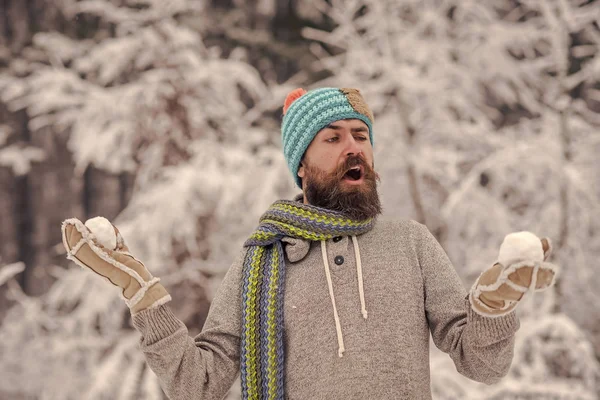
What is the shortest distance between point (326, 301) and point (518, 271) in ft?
1.66

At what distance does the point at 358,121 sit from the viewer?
5.48ft

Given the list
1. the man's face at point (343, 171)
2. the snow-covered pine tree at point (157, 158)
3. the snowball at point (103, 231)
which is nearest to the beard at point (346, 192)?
the man's face at point (343, 171)

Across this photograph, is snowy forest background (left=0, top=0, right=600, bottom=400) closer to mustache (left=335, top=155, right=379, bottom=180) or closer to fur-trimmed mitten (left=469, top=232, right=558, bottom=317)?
mustache (left=335, top=155, right=379, bottom=180)

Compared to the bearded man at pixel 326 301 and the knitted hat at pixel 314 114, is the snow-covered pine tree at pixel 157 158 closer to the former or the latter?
the knitted hat at pixel 314 114

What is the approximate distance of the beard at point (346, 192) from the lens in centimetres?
158

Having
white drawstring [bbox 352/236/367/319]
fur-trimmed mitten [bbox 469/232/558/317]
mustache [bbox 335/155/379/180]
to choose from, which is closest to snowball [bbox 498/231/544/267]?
fur-trimmed mitten [bbox 469/232/558/317]

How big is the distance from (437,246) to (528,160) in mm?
2443

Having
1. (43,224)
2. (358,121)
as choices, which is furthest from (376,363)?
(43,224)

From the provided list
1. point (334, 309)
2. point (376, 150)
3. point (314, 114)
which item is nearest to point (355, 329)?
point (334, 309)

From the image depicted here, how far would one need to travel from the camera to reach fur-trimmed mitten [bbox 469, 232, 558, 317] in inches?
44.9

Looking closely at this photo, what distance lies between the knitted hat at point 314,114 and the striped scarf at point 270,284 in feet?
0.52

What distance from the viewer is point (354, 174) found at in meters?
1.64

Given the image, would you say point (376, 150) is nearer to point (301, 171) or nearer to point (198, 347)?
point (301, 171)

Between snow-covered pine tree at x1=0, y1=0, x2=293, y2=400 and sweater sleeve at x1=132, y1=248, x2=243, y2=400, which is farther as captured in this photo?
snow-covered pine tree at x1=0, y1=0, x2=293, y2=400
